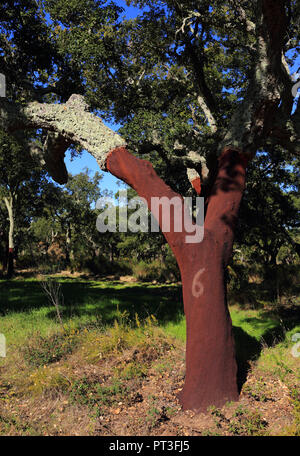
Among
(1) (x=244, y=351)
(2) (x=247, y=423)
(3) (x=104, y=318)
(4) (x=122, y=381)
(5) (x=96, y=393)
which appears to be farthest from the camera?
(3) (x=104, y=318)

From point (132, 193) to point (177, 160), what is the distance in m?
16.9

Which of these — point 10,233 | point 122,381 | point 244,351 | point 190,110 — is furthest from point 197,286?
point 10,233

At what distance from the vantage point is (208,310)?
11.8 feet

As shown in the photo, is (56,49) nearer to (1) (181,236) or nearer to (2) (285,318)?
(1) (181,236)

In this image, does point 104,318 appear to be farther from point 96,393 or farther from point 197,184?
point 197,184

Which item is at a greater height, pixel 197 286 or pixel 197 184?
pixel 197 184

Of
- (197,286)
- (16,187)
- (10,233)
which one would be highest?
(16,187)

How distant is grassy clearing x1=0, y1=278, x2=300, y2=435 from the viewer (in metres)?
3.33

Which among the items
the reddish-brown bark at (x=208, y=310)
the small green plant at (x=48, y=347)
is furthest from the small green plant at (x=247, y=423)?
the small green plant at (x=48, y=347)

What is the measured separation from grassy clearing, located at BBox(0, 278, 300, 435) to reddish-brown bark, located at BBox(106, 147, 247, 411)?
0.80ft

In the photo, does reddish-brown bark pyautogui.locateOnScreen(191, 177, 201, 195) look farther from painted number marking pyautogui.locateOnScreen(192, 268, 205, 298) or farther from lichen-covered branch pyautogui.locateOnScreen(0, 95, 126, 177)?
painted number marking pyautogui.locateOnScreen(192, 268, 205, 298)

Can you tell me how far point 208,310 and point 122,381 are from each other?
1.87 metres

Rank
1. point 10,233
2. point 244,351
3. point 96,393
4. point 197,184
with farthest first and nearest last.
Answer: point 10,233 → point 197,184 → point 244,351 → point 96,393

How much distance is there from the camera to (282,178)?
11219 mm
